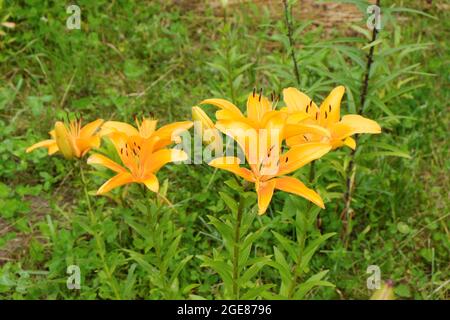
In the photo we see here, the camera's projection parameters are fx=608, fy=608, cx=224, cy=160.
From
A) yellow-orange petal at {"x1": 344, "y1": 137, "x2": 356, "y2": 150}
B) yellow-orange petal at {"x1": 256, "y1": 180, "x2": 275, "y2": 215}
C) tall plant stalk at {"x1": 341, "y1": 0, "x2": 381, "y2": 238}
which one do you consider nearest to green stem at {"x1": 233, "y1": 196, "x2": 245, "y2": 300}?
yellow-orange petal at {"x1": 256, "y1": 180, "x2": 275, "y2": 215}

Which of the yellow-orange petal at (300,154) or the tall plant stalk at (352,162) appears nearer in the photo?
the yellow-orange petal at (300,154)

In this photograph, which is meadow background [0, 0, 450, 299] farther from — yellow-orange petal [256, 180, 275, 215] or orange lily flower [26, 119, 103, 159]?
yellow-orange petal [256, 180, 275, 215]

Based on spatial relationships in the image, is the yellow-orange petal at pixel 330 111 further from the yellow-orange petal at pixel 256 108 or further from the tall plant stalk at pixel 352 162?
the tall plant stalk at pixel 352 162

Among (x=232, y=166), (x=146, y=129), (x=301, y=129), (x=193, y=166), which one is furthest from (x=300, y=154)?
(x=193, y=166)

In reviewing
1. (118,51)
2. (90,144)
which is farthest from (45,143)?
(118,51)

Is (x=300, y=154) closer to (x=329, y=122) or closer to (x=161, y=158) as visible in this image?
(x=329, y=122)

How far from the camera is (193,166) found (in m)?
2.58

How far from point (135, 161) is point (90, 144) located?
0.90 feet

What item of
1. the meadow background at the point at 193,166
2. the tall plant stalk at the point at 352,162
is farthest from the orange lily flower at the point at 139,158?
the tall plant stalk at the point at 352,162

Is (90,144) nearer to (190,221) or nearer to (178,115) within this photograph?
(190,221)

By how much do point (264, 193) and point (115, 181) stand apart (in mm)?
349

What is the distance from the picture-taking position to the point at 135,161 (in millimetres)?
1396

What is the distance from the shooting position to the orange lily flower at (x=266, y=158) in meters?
1.21

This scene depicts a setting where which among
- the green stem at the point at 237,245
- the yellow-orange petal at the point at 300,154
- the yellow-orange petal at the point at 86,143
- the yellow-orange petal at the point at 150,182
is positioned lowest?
the green stem at the point at 237,245
